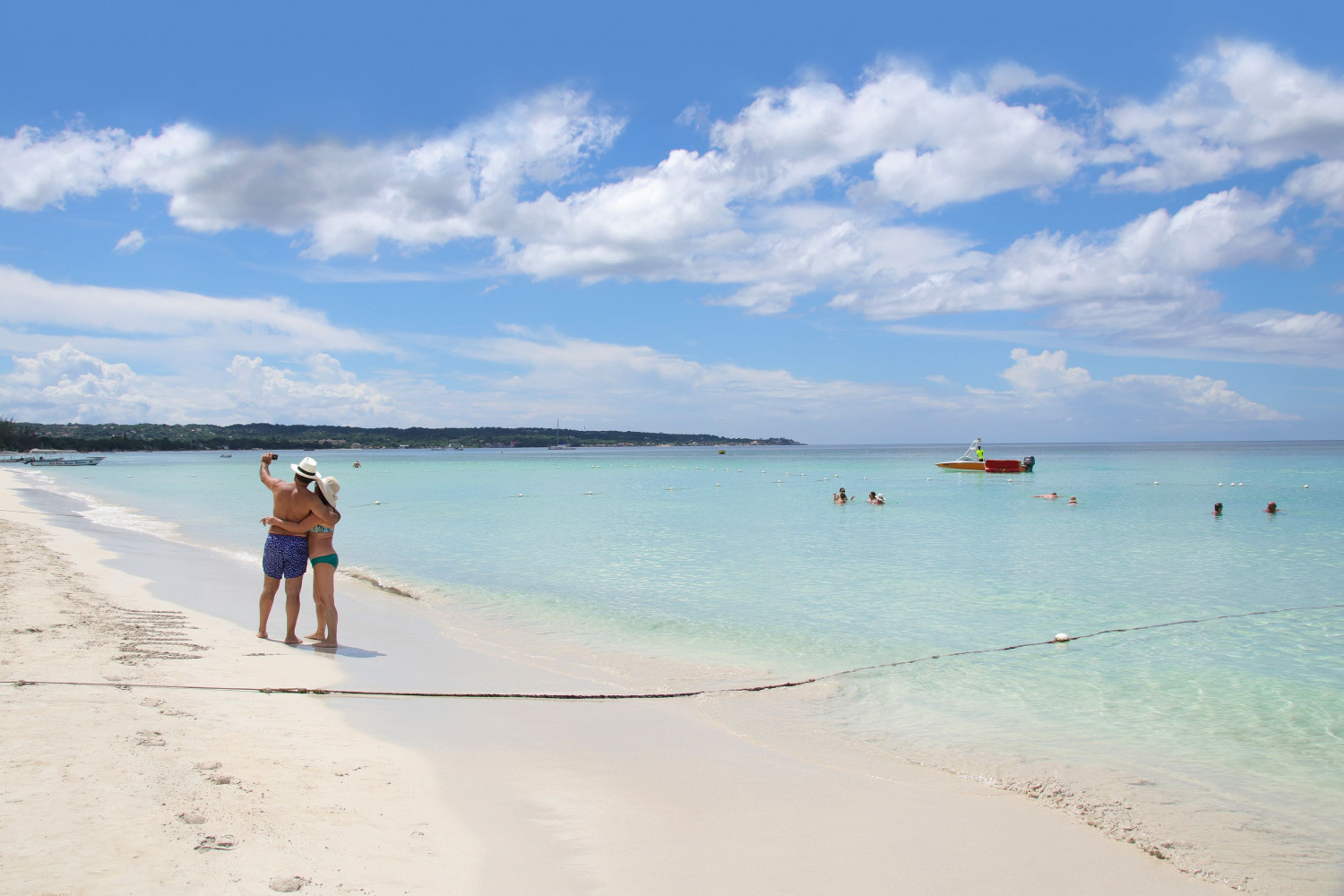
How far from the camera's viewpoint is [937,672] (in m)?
9.43

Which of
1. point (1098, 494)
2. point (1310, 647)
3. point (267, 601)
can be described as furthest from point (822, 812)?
point (1098, 494)

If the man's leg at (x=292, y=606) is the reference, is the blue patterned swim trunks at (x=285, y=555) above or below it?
above

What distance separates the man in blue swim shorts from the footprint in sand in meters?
5.50

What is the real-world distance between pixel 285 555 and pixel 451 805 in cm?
539

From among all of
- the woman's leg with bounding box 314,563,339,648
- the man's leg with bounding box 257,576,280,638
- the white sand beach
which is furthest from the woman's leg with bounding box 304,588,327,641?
the white sand beach

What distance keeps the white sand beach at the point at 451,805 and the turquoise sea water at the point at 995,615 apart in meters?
1.17

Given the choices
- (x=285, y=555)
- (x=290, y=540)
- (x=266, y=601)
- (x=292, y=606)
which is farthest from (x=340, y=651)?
(x=290, y=540)

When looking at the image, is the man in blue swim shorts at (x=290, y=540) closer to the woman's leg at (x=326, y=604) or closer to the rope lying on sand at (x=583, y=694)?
the woman's leg at (x=326, y=604)

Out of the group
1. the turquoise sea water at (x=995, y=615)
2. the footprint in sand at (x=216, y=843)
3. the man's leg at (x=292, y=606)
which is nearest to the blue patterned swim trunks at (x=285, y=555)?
the man's leg at (x=292, y=606)

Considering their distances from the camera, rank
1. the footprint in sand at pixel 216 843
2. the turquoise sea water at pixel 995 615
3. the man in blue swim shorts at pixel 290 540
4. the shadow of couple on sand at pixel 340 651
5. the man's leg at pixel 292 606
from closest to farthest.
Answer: the footprint in sand at pixel 216 843
the turquoise sea water at pixel 995 615
the man in blue swim shorts at pixel 290 540
the shadow of couple on sand at pixel 340 651
the man's leg at pixel 292 606

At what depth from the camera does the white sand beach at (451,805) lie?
375cm

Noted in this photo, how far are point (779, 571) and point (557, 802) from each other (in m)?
13.3

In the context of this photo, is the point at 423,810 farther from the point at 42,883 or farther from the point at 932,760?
the point at 932,760

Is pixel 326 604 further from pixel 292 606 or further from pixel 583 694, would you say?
pixel 583 694
